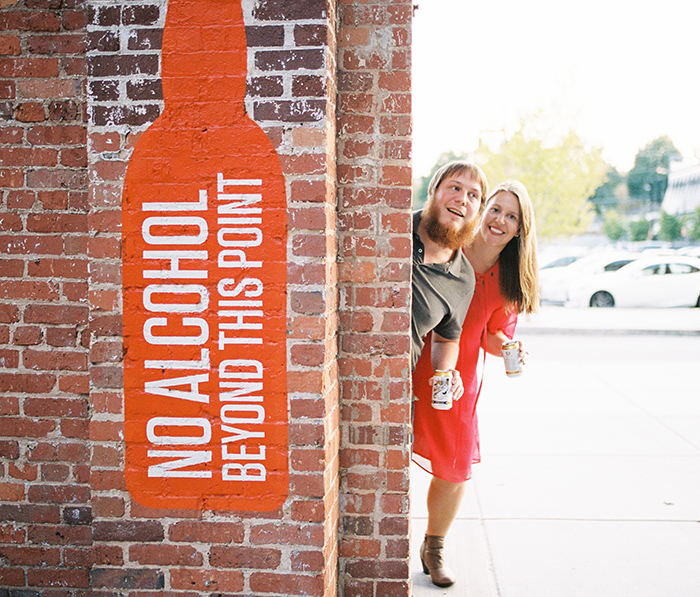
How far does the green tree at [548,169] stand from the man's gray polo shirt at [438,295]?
528 inches

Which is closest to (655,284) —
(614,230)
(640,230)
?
(640,230)

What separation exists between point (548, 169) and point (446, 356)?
13563 millimetres

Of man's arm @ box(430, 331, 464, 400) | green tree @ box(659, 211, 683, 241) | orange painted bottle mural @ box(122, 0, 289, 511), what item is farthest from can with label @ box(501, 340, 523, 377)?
green tree @ box(659, 211, 683, 241)

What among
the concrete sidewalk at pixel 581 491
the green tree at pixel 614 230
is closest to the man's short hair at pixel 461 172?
the concrete sidewalk at pixel 581 491

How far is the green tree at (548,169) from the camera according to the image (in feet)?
51.2

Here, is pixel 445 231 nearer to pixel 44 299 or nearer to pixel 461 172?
pixel 461 172

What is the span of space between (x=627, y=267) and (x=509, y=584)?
1308cm

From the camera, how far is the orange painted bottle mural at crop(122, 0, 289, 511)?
2283 mm

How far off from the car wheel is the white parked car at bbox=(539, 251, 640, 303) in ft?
2.75

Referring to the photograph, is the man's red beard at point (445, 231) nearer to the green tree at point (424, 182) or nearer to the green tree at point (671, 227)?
the green tree at point (424, 182)

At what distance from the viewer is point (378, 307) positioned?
2.55 m

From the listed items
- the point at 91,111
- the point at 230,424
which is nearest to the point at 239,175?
the point at 91,111

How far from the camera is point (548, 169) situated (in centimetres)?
1553

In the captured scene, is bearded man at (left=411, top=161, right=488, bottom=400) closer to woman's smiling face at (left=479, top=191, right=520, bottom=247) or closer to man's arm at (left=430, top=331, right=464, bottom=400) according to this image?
man's arm at (left=430, top=331, right=464, bottom=400)
